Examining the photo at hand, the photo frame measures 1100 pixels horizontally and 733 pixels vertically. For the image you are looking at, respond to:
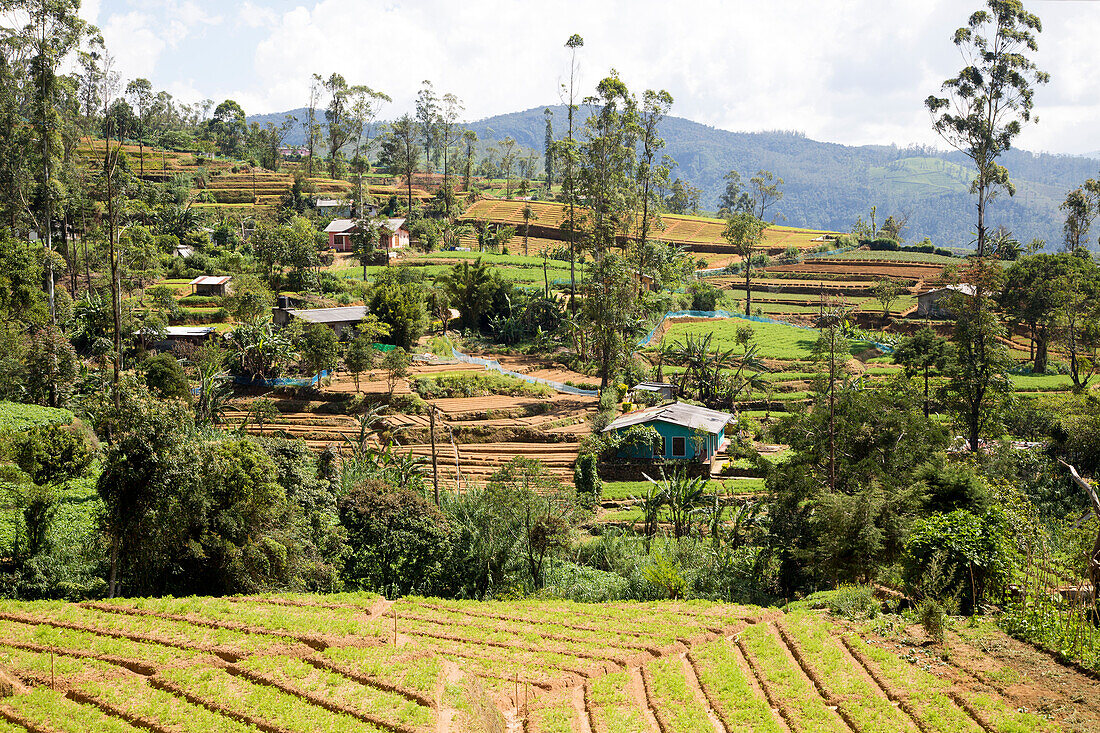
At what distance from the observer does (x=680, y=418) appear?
33.8m

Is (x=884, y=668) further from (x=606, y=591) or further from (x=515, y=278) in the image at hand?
(x=515, y=278)

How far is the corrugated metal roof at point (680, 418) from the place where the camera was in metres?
33.3

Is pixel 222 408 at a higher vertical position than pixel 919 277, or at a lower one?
lower

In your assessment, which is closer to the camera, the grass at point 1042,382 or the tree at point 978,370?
the tree at point 978,370

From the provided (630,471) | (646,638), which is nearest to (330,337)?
(630,471)

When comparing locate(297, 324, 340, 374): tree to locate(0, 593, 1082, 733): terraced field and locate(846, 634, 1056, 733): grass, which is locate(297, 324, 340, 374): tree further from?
locate(846, 634, 1056, 733): grass

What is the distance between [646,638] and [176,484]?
31.4 ft

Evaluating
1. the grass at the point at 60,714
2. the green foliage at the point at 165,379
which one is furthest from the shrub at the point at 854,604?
the green foliage at the point at 165,379

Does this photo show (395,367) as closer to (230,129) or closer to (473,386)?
(473,386)

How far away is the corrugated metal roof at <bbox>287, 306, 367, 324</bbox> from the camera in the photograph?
42281 millimetres

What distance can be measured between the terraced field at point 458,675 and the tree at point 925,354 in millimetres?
26062

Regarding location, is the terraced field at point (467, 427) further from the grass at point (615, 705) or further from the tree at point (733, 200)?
the tree at point (733, 200)

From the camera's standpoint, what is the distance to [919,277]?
65875 mm

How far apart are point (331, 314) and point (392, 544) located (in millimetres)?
25846
